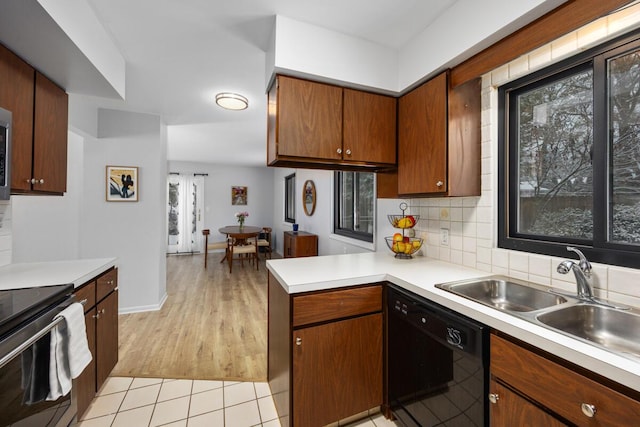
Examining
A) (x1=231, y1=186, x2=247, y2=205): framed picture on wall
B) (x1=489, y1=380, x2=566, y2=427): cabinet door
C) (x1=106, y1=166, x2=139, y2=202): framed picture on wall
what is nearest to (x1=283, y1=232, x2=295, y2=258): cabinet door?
(x1=106, y1=166, x2=139, y2=202): framed picture on wall

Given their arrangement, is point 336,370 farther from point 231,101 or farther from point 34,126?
point 231,101

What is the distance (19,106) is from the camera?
146 cm

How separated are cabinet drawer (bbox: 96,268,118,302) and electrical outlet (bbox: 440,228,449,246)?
2302mm

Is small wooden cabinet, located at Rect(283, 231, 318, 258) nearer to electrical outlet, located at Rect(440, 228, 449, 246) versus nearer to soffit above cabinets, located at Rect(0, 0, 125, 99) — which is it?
electrical outlet, located at Rect(440, 228, 449, 246)

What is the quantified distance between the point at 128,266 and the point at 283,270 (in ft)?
8.60

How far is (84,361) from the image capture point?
1.30m

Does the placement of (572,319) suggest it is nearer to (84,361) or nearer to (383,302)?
(383,302)

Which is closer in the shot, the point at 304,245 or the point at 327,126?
the point at 327,126

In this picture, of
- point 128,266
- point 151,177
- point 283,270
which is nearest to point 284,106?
point 283,270

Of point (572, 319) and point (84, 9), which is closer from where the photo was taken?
point (572, 319)

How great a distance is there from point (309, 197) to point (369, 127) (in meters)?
3.26

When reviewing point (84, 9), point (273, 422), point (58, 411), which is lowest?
point (273, 422)

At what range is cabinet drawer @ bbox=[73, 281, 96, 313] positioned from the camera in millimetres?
1493

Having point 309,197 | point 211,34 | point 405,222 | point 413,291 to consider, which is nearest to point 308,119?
point 211,34
